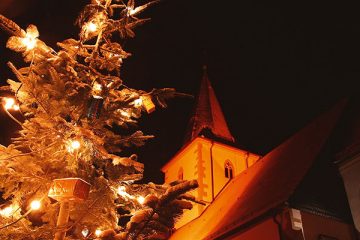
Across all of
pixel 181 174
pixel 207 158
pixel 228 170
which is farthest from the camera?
pixel 181 174

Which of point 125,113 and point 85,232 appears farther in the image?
point 125,113

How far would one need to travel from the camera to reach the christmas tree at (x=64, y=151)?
4375 mm

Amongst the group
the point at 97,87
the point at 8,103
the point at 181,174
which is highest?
the point at 181,174

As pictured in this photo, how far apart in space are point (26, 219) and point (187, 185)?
253 cm

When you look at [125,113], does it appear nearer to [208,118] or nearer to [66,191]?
[66,191]

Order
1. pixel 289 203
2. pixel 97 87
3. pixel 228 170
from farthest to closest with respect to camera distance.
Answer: pixel 228 170 → pixel 289 203 → pixel 97 87

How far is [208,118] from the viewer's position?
22656mm

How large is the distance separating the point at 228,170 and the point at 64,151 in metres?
16.5

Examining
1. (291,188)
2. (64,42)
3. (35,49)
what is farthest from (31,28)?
(291,188)

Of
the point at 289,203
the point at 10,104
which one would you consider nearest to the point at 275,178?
the point at 289,203

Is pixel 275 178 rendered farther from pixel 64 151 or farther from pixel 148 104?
pixel 64 151

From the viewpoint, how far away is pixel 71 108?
4949 millimetres

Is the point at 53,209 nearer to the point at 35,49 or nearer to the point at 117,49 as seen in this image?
the point at 35,49

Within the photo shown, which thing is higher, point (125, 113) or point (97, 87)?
point (97, 87)
